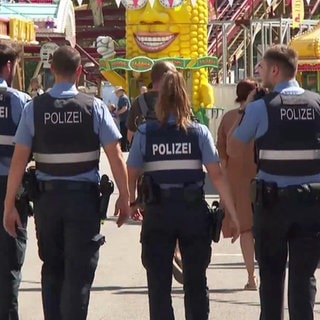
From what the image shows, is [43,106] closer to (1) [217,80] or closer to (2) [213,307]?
(2) [213,307]

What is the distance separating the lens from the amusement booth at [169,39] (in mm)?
30828

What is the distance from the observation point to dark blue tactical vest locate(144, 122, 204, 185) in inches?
256

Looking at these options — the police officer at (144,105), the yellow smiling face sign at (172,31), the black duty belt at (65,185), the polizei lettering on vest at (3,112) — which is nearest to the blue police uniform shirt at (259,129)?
the black duty belt at (65,185)

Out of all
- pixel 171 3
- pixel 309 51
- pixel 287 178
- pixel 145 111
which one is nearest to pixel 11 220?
pixel 287 178

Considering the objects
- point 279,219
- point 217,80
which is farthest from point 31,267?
point 217,80

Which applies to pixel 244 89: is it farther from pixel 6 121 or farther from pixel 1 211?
pixel 1 211

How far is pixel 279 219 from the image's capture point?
6.48 metres

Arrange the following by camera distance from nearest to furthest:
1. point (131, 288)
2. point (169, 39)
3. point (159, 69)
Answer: point (159, 69) < point (131, 288) < point (169, 39)

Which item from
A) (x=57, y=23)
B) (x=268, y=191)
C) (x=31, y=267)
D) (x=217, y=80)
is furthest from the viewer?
(x=217, y=80)

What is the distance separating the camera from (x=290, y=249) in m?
6.57

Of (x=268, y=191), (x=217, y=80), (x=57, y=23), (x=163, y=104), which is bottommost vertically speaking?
(x=217, y=80)

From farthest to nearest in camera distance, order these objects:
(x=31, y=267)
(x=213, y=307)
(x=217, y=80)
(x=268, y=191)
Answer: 1. (x=217, y=80)
2. (x=31, y=267)
3. (x=213, y=307)
4. (x=268, y=191)

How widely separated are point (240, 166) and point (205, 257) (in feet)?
8.19

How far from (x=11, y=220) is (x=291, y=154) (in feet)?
5.86
